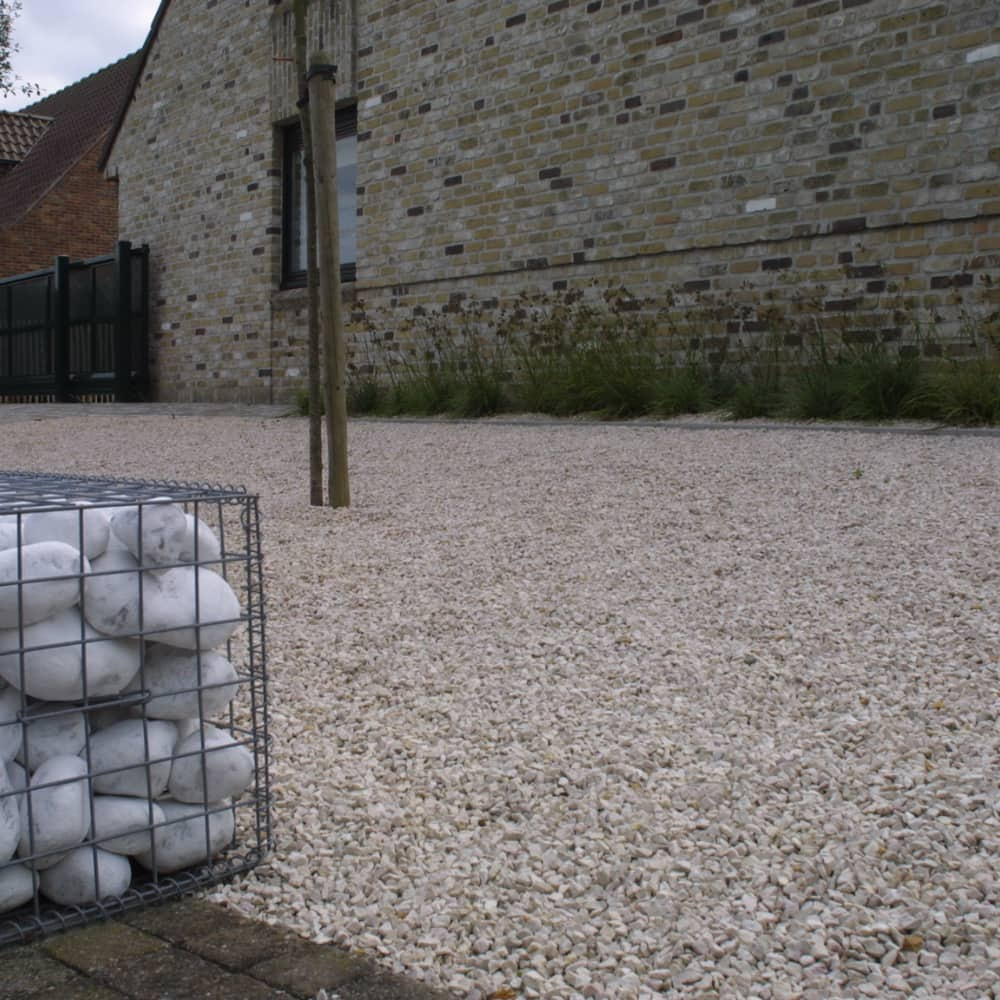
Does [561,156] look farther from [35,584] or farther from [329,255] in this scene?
[35,584]

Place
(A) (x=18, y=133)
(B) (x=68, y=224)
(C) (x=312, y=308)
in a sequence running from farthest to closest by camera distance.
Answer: (A) (x=18, y=133)
(B) (x=68, y=224)
(C) (x=312, y=308)

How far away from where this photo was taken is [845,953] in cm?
165

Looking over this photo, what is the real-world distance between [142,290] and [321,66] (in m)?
10.5

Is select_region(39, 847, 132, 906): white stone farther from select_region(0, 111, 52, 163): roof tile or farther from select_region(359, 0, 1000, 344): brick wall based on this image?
select_region(0, 111, 52, 163): roof tile

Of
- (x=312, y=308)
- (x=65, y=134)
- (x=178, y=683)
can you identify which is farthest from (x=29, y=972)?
(x=65, y=134)

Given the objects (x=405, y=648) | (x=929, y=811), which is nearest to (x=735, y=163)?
(x=405, y=648)

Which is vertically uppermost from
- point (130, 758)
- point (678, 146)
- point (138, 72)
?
point (138, 72)

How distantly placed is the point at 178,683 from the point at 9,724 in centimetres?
27

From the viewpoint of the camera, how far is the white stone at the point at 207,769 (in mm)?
1935

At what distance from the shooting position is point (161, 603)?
186cm

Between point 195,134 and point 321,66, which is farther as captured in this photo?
point 195,134

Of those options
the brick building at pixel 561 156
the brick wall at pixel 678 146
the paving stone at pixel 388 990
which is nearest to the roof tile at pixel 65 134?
the brick building at pixel 561 156

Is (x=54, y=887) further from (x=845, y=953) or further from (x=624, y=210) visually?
(x=624, y=210)

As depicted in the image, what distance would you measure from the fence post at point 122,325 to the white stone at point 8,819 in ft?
43.7
